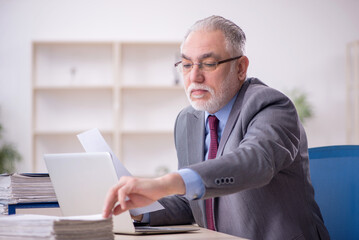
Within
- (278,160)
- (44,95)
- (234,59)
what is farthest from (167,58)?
(278,160)

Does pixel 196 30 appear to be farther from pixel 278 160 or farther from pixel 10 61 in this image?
pixel 10 61

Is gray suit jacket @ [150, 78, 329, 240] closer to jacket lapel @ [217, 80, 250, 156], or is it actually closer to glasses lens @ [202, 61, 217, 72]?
jacket lapel @ [217, 80, 250, 156]

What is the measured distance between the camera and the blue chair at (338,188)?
178cm

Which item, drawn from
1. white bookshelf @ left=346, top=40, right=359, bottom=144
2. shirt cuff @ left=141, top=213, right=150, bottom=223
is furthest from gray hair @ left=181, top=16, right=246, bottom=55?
white bookshelf @ left=346, top=40, right=359, bottom=144

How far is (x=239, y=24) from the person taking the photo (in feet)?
20.1

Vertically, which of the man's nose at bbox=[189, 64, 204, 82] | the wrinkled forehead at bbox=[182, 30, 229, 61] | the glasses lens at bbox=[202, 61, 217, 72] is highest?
the wrinkled forehead at bbox=[182, 30, 229, 61]

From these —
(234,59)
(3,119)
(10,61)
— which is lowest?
(3,119)

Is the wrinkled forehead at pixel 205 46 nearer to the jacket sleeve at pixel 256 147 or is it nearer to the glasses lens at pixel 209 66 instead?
the glasses lens at pixel 209 66

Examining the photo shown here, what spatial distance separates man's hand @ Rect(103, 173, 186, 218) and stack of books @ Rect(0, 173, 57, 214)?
50 centimetres

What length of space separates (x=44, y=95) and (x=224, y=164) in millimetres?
4978

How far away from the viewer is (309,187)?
172 centimetres

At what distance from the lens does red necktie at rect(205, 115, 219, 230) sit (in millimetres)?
1710

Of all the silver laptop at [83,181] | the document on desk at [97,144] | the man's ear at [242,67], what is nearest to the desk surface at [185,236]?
the silver laptop at [83,181]

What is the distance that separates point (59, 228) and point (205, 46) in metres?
0.95
